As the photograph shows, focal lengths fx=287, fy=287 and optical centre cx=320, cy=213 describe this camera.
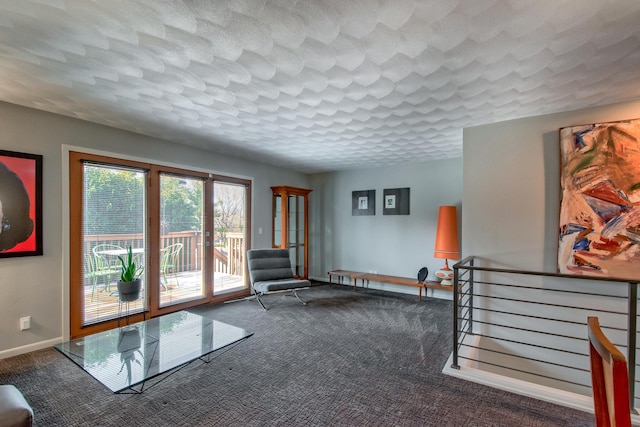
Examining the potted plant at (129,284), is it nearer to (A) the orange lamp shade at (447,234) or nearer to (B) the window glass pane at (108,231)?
(B) the window glass pane at (108,231)

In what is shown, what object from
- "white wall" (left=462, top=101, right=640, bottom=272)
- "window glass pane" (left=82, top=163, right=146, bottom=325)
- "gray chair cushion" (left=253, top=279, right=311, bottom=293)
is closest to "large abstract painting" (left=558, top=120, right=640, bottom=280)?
"white wall" (left=462, top=101, right=640, bottom=272)

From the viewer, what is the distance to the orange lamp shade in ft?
14.2

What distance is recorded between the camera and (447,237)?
4.38m

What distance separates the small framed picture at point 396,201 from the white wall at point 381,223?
0.27 feet

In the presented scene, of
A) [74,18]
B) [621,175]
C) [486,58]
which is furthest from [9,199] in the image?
[621,175]

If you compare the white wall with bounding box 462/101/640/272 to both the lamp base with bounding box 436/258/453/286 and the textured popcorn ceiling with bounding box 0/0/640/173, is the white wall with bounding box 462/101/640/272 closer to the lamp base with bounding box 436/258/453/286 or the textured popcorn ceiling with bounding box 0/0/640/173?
the textured popcorn ceiling with bounding box 0/0/640/173

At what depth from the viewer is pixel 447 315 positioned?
12.9 ft

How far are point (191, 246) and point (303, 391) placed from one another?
2831 mm

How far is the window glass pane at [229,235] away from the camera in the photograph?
180 inches

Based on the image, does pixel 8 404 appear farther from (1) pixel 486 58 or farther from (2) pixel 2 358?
(1) pixel 486 58

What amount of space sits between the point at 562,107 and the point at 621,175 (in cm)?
79

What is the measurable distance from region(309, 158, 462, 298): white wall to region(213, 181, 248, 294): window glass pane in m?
1.88

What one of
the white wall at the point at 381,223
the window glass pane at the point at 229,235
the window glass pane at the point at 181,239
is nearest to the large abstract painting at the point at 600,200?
the white wall at the point at 381,223

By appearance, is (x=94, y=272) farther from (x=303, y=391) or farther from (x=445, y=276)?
(x=445, y=276)
